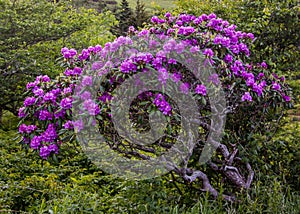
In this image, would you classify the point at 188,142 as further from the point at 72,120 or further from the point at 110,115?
the point at 72,120

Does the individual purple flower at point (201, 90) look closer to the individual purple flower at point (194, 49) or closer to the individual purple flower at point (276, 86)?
the individual purple flower at point (194, 49)

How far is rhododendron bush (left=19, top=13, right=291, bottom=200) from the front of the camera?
2.64 metres

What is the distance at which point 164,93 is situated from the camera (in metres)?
2.62

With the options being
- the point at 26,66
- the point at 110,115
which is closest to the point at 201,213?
the point at 110,115

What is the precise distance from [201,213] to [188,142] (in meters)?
0.54

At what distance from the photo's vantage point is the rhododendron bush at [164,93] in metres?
2.64

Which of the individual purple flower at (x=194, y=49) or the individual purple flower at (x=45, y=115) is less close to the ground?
the individual purple flower at (x=194, y=49)

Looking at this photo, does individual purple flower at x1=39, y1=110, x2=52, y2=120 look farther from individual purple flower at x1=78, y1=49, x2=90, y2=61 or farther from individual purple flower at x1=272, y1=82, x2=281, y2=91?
individual purple flower at x1=272, y1=82, x2=281, y2=91

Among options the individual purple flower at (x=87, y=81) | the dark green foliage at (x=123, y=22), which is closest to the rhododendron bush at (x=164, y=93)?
the individual purple flower at (x=87, y=81)

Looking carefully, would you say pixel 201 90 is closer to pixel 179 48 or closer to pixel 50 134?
pixel 179 48

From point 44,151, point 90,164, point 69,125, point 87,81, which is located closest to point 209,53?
point 87,81

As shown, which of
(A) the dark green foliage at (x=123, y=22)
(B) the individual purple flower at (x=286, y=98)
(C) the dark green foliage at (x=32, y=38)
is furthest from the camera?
(A) the dark green foliage at (x=123, y=22)

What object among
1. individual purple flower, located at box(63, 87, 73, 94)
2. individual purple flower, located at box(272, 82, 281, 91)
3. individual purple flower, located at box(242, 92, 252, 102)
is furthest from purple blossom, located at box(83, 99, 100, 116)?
individual purple flower, located at box(272, 82, 281, 91)

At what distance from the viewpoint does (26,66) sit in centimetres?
564
